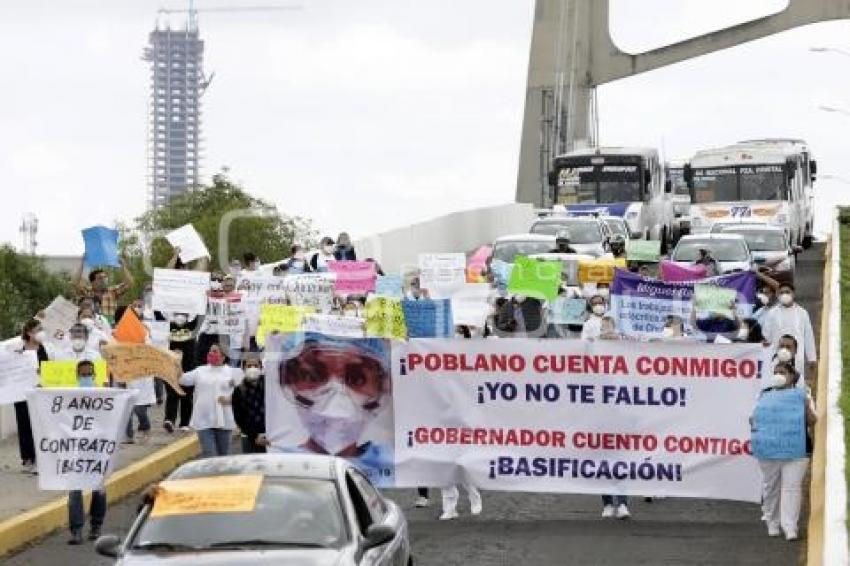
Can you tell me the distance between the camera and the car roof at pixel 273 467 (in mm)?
13953

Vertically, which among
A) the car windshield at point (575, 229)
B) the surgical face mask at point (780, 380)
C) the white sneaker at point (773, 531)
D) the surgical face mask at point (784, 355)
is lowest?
the white sneaker at point (773, 531)

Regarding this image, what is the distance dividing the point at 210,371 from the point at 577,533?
3.95 meters

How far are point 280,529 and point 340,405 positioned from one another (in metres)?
8.13

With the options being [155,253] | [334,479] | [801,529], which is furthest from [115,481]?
[155,253]

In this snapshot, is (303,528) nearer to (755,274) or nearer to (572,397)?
(572,397)

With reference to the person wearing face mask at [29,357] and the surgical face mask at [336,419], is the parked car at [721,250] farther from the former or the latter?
the surgical face mask at [336,419]

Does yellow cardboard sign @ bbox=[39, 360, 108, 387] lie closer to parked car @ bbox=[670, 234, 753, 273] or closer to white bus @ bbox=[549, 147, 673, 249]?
parked car @ bbox=[670, 234, 753, 273]

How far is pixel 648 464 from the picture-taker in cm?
2103

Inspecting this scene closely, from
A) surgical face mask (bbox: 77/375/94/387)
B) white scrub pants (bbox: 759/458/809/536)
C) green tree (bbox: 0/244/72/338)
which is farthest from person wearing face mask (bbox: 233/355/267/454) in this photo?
green tree (bbox: 0/244/72/338)

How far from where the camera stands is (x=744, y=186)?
57.9 m

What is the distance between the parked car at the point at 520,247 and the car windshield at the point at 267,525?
28.7 m

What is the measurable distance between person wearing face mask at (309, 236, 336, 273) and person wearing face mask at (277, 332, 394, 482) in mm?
12992

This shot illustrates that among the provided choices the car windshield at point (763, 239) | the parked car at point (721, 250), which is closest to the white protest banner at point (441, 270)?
the parked car at point (721, 250)

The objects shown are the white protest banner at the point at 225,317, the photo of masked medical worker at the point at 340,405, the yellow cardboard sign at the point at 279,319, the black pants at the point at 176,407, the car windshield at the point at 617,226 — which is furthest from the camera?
the car windshield at the point at 617,226
